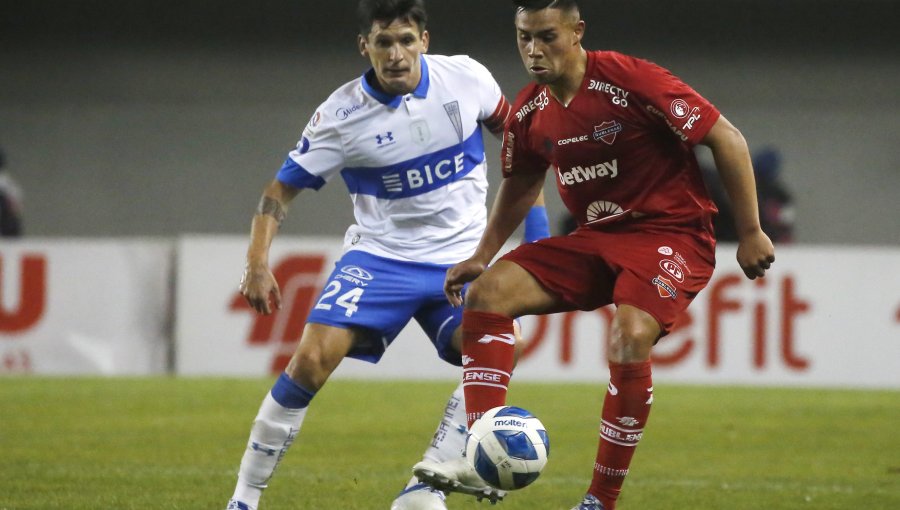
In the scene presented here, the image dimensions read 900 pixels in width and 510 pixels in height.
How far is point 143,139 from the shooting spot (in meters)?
18.8

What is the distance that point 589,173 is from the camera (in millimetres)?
5348

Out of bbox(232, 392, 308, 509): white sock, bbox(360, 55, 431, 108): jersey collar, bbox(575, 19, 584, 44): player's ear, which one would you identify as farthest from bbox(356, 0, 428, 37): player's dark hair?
bbox(232, 392, 308, 509): white sock

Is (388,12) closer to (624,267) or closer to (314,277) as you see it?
(624,267)

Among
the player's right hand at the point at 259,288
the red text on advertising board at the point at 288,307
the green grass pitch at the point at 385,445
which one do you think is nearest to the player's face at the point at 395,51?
the player's right hand at the point at 259,288

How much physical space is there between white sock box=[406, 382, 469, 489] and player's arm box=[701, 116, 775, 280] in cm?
132

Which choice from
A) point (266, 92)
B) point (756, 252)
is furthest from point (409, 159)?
point (266, 92)

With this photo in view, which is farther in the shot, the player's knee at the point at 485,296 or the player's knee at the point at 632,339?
the player's knee at the point at 485,296

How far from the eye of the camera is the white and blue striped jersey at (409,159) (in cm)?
579

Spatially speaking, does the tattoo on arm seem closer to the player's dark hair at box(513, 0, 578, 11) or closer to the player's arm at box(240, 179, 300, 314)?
the player's arm at box(240, 179, 300, 314)

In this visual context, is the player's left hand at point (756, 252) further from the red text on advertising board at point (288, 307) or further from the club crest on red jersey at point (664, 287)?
the red text on advertising board at point (288, 307)

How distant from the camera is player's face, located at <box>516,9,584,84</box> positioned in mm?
5164

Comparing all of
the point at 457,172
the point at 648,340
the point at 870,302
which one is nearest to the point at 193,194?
the point at 870,302

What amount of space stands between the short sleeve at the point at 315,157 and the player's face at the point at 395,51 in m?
0.29

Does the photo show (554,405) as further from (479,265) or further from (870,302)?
(479,265)
